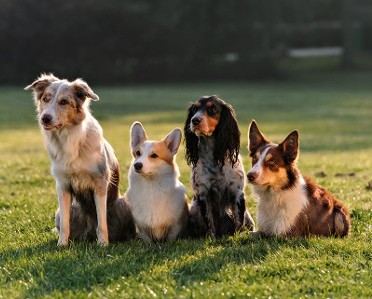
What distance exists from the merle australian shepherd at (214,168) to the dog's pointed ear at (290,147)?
2.04 ft

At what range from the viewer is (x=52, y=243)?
791cm

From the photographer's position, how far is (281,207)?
7.65m

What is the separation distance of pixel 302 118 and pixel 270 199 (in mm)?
19278

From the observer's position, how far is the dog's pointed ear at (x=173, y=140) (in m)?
7.76

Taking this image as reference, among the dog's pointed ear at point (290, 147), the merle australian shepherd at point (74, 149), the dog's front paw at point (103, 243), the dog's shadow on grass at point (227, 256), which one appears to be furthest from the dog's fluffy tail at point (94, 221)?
the dog's pointed ear at point (290, 147)

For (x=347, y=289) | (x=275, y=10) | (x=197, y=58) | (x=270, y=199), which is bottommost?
(x=347, y=289)

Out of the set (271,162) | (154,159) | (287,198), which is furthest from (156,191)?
(287,198)

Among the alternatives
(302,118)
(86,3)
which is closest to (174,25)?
(86,3)

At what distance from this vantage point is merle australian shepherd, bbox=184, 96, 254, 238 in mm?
7898

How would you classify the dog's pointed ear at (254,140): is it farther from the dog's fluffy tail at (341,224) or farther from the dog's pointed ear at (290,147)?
the dog's fluffy tail at (341,224)

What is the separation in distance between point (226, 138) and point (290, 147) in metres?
0.74

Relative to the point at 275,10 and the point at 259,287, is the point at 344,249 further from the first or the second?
the point at 275,10

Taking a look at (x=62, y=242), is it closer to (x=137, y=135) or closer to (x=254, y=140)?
(x=137, y=135)

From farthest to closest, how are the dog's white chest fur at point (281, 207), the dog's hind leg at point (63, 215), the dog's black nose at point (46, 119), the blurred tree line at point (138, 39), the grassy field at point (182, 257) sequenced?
the blurred tree line at point (138, 39) < the dog's hind leg at point (63, 215) < the dog's white chest fur at point (281, 207) < the dog's black nose at point (46, 119) < the grassy field at point (182, 257)
